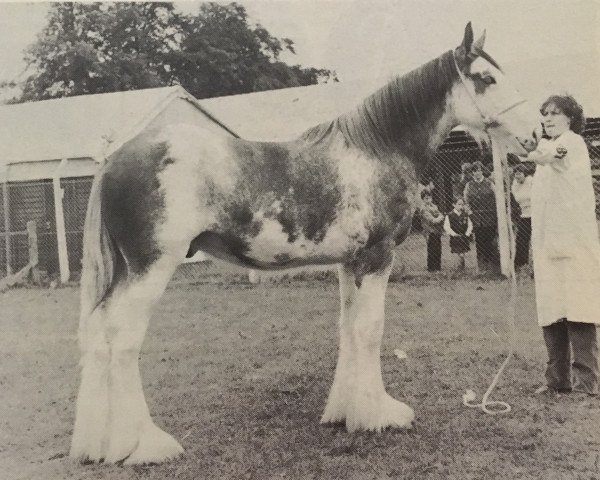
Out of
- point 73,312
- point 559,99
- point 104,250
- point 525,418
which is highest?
point 559,99

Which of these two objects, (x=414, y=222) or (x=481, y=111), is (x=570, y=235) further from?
(x=414, y=222)

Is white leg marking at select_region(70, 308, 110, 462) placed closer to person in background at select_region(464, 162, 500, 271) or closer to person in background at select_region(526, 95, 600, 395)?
person in background at select_region(526, 95, 600, 395)

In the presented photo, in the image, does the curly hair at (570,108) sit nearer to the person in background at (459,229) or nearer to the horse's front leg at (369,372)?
the horse's front leg at (369,372)

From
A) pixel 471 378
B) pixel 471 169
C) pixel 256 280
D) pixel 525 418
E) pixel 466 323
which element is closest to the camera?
pixel 525 418

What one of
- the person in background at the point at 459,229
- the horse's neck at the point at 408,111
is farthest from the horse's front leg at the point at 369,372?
the person in background at the point at 459,229

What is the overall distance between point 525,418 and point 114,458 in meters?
1.64

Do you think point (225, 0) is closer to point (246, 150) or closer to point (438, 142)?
point (246, 150)

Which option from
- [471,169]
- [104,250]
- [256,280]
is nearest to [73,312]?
[104,250]

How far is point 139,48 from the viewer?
8.66 ft

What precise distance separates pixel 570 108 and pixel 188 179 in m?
1.77

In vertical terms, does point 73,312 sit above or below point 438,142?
below

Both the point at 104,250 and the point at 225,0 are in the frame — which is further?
the point at 225,0

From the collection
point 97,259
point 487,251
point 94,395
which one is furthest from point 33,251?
point 487,251

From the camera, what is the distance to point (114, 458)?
1.98m
